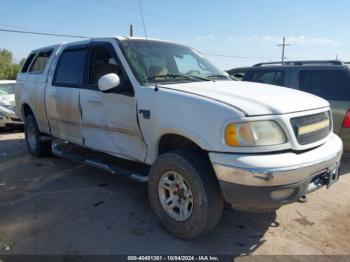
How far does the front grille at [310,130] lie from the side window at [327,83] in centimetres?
248

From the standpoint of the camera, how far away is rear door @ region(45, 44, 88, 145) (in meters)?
4.86

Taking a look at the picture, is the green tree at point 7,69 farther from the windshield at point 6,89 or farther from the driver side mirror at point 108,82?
the driver side mirror at point 108,82

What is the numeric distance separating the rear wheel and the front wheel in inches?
140

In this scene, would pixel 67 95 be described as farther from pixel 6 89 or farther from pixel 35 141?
pixel 6 89

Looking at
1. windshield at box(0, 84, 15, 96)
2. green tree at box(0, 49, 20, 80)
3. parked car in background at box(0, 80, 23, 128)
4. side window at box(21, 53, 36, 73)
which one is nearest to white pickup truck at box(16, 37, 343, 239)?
side window at box(21, 53, 36, 73)

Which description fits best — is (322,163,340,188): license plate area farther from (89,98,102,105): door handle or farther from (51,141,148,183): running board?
(89,98,102,105): door handle

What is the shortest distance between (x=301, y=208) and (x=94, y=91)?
9.51ft

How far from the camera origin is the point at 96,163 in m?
4.61

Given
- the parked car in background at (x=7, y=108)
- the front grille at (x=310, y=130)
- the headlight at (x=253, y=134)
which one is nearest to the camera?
the headlight at (x=253, y=134)

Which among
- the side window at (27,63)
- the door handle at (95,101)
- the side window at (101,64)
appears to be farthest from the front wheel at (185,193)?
the side window at (27,63)

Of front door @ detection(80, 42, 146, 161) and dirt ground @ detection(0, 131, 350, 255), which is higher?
front door @ detection(80, 42, 146, 161)

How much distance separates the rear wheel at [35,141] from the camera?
253 inches

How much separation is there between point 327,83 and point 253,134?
146 inches

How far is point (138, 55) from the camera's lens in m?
4.16
